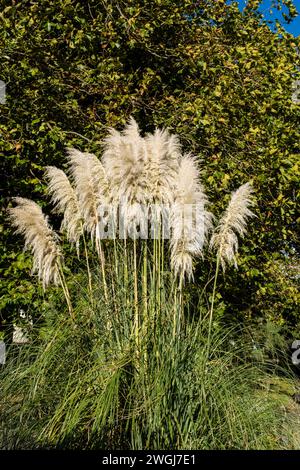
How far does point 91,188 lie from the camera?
16.7 feet

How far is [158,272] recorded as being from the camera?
480 centimetres

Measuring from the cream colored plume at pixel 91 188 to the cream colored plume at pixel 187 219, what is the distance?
66 centimetres

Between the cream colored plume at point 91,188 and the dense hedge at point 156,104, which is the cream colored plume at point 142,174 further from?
the dense hedge at point 156,104

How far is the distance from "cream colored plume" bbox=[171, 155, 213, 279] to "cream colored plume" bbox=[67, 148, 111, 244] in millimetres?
665

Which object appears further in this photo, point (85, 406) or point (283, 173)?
point (283, 173)

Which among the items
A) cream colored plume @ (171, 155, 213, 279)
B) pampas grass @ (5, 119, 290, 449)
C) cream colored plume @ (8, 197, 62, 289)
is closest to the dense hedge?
cream colored plume @ (8, 197, 62, 289)

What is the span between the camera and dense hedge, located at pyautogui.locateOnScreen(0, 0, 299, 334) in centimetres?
656

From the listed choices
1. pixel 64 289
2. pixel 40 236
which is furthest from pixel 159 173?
pixel 64 289

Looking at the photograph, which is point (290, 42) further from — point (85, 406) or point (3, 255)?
point (85, 406)

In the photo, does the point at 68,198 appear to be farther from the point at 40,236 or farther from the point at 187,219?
the point at 187,219

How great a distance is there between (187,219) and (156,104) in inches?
118

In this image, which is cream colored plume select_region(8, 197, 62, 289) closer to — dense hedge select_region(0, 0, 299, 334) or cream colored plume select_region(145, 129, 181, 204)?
cream colored plume select_region(145, 129, 181, 204)

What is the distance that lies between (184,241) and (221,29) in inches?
167

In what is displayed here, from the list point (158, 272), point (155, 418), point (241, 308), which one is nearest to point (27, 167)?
point (158, 272)
